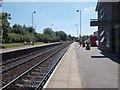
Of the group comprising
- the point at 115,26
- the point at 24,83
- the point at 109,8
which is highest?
the point at 109,8

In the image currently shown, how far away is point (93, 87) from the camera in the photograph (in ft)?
40.7

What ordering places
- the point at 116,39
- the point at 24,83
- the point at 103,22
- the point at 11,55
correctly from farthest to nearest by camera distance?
1. the point at 103,22
2. the point at 116,39
3. the point at 11,55
4. the point at 24,83

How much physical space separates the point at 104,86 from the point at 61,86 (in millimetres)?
1838

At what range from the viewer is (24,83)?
47.4 ft

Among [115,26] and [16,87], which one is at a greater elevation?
[115,26]

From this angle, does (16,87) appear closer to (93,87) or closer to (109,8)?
(93,87)

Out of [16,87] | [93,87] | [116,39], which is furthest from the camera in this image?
[116,39]

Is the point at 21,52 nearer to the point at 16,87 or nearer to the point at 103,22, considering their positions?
the point at 103,22

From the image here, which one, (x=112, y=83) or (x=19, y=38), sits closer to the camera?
(x=112, y=83)

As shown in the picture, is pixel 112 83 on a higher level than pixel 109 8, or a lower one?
lower

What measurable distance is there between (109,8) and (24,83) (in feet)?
99.3

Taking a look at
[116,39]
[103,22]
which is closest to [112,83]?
[116,39]

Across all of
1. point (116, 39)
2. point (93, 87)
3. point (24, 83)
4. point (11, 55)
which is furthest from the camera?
point (116, 39)

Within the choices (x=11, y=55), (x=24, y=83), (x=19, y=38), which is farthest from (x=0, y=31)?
(x=24, y=83)
